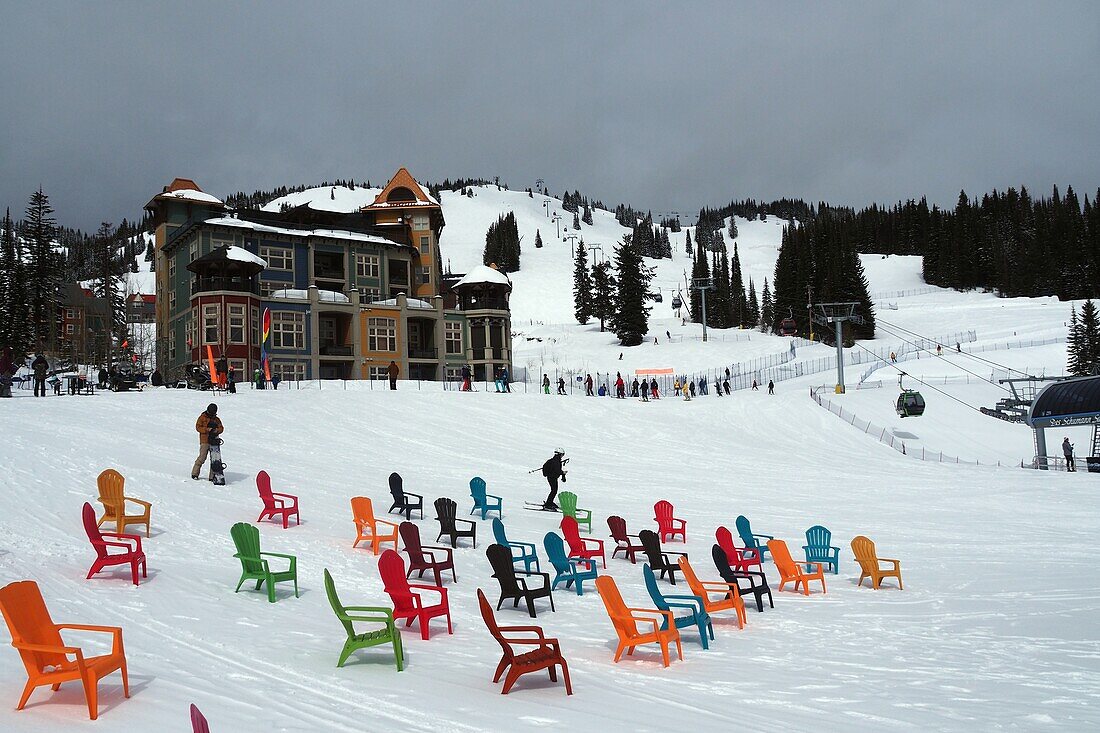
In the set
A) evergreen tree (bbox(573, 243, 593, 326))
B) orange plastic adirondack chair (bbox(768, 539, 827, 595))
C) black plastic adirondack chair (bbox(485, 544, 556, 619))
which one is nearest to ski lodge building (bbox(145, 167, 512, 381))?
black plastic adirondack chair (bbox(485, 544, 556, 619))

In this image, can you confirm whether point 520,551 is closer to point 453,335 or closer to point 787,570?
point 787,570

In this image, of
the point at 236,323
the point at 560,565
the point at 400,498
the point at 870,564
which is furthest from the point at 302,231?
the point at 870,564

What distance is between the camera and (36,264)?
76.5 metres

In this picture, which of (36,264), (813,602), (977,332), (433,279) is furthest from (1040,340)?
(36,264)

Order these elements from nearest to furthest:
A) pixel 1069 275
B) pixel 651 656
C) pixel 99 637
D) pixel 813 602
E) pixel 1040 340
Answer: pixel 99 637 → pixel 651 656 → pixel 813 602 → pixel 1040 340 → pixel 1069 275

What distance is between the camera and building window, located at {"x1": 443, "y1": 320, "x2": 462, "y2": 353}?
→ 2301 inches

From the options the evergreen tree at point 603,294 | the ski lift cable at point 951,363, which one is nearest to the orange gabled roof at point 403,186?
the evergreen tree at point 603,294

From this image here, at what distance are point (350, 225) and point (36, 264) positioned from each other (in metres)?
37.4

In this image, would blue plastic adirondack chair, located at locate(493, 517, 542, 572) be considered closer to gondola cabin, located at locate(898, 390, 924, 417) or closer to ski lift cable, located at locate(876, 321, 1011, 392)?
gondola cabin, located at locate(898, 390, 924, 417)

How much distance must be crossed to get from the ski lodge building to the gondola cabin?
2900 centimetres

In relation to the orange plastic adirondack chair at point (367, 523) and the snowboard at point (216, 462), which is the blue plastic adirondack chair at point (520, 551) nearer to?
the orange plastic adirondack chair at point (367, 523)

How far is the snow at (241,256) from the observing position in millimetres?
47688

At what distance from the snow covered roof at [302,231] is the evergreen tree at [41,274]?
26312 millimetres

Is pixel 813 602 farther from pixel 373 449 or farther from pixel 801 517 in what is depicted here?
pixel 373 449
